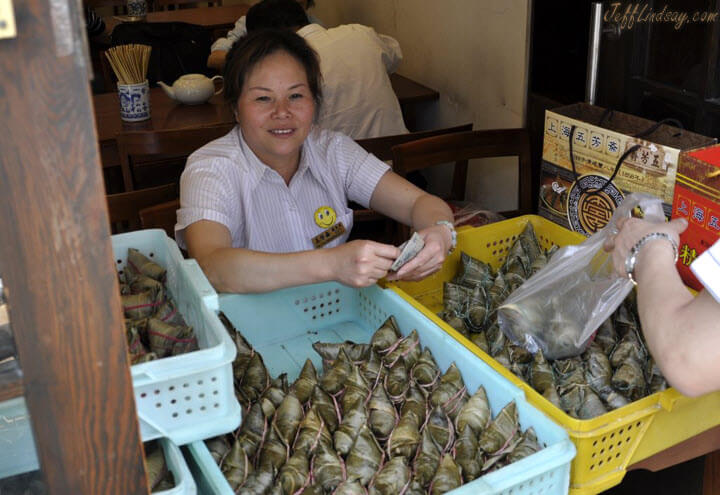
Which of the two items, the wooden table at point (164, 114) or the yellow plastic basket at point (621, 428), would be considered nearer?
the yellow plastic basket at point (621, 428)

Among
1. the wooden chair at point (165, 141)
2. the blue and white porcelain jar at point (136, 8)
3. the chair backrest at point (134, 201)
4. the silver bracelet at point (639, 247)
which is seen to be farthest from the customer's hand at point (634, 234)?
the blue and white porcelain jar at point (136, 8)

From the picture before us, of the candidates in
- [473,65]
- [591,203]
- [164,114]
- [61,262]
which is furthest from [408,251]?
[473,65]

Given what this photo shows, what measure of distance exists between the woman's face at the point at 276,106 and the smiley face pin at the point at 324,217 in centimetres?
19

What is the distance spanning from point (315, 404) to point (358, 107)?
6.73 ft

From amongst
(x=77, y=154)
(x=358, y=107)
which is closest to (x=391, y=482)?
(x=77, y=154)

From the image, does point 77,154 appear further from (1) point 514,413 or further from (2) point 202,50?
(2) point 202,50

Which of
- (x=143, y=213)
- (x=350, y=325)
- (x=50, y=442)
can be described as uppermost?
(x=50, y=442)

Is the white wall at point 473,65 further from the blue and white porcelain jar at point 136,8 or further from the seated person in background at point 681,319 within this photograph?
the seated person in background at point 681,319

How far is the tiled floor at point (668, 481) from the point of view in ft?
6.54

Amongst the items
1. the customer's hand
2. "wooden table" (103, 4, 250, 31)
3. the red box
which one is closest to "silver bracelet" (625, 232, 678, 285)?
the customer's hand

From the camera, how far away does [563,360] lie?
146cm

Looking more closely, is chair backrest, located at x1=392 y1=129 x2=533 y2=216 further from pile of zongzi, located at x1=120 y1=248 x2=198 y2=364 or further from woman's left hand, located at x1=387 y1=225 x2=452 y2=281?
pile of zongzi, located at x1=120 y1=248 x2=198 y2=364

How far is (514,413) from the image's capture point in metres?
1.22

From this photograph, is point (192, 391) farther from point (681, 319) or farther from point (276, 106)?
point (276, 106)
